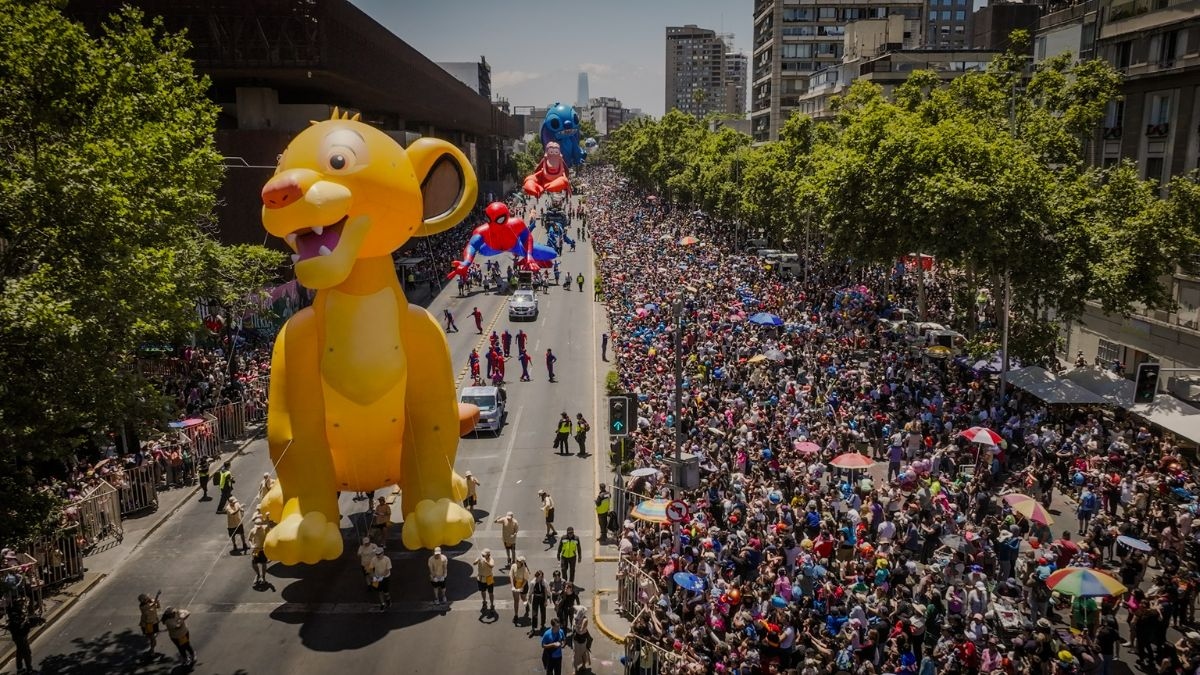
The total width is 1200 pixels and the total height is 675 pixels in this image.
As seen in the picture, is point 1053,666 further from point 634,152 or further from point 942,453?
point 634,152

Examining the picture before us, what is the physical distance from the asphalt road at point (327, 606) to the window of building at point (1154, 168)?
86.1ft

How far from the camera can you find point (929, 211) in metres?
28.0

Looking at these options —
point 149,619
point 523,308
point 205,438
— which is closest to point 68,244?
point 149,619

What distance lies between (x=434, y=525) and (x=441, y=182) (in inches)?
259

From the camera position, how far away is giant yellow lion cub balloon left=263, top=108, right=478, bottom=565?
14.8 meters

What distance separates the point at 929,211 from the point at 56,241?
23727 mm

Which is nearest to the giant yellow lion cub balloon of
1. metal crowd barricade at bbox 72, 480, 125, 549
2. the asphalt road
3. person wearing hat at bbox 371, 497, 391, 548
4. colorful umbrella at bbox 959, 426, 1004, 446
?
the asphalt road

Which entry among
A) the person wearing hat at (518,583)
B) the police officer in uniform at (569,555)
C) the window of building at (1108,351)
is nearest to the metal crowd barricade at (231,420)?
the police officer in uniform at (569,555)

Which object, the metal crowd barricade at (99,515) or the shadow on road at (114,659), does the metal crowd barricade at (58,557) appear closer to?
the metal crowd barricade at (99,515)

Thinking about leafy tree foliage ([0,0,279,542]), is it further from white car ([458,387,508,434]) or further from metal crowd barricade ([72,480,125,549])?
white car ([458,387,508,434])

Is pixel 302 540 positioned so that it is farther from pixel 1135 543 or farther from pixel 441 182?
pixel 1135 543

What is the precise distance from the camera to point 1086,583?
13.8 meters

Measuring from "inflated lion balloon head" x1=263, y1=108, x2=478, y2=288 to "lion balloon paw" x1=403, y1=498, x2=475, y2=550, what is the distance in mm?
4604

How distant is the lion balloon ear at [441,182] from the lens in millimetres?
16828
